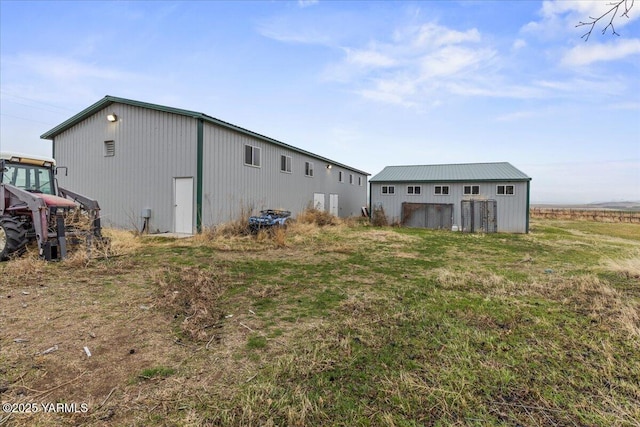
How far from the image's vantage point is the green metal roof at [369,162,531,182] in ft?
57.5

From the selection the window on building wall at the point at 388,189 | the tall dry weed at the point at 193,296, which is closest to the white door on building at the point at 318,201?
the window on building wall at the point at 388,189

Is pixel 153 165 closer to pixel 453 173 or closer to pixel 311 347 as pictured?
pixel 311 347

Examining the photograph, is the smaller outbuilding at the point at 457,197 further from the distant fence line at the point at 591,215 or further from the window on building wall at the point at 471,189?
the distant fence line at the point at 591,215

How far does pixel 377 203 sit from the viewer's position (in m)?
20.5

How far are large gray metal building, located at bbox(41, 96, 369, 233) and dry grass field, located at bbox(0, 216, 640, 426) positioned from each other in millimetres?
5794

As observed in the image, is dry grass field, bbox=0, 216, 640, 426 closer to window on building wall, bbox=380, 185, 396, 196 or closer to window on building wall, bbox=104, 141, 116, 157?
window on building wall, bbox=104, 141, 116, 157

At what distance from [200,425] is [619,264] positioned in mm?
9185

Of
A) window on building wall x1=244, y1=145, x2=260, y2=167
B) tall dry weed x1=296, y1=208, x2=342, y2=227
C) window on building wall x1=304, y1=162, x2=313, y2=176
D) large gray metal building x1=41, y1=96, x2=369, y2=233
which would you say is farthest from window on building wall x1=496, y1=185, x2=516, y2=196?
window on building wall x1=244, y1=145, x2=260, y2=167

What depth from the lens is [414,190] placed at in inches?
771

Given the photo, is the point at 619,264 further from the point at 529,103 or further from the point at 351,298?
the point at 529,103

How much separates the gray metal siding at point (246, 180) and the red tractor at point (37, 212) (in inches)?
176

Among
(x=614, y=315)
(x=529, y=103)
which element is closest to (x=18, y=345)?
(x=614, y=315)

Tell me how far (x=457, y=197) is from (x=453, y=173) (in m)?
1.99

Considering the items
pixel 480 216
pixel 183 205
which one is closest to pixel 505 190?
pixel 480 216
